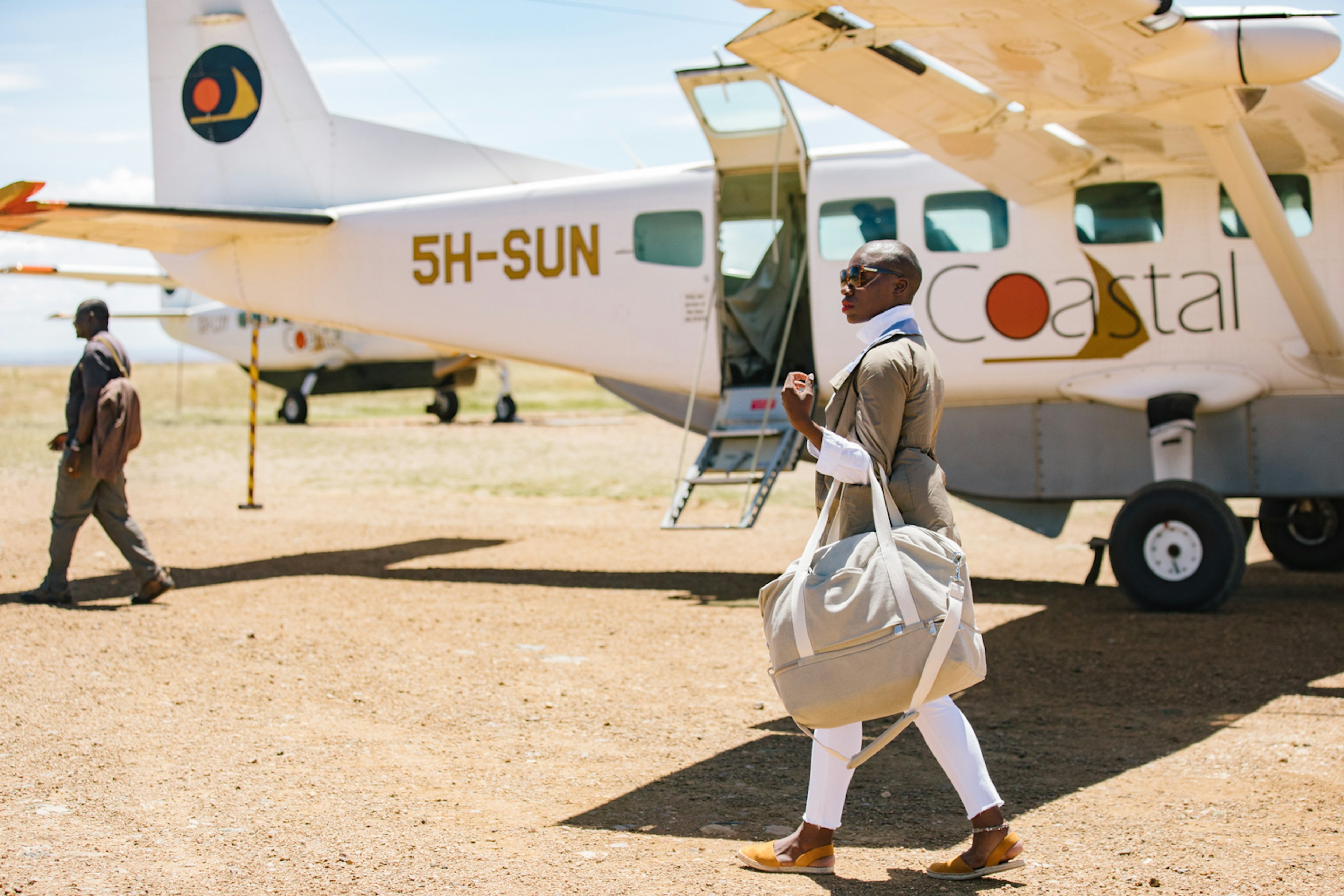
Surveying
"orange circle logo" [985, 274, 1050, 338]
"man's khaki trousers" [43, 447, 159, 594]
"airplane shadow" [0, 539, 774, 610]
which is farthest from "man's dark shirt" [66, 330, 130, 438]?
"orange circle logo" [985, 274, 1050, 338]

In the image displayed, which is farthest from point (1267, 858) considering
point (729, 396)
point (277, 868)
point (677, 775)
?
point (729, 396)

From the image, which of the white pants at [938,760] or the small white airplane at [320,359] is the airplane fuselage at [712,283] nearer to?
the white pants at [938,760]

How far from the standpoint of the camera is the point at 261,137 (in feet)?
37.3

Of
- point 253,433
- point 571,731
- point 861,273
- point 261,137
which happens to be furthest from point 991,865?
point 253,433

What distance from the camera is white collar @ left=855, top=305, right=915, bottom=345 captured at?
3529mm

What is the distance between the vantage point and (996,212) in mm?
8781

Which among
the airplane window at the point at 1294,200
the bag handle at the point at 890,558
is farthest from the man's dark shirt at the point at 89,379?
the airplane window at the point at 1294,200

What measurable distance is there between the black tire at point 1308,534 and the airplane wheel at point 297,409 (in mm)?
24296

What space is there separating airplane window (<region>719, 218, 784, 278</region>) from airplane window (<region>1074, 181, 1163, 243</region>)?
275 cm

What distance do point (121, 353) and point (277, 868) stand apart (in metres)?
5.40

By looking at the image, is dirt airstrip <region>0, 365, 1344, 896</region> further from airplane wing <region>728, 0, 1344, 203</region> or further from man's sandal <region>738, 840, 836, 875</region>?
airplane wing <region>728, 0, 1344, 203</region>

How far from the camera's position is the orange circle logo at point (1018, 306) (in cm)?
868

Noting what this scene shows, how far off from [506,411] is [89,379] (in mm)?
22049

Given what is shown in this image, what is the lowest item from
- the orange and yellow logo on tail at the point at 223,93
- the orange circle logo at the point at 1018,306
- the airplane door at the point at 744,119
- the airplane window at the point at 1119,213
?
the orange circle logo at the point at 1018,306
